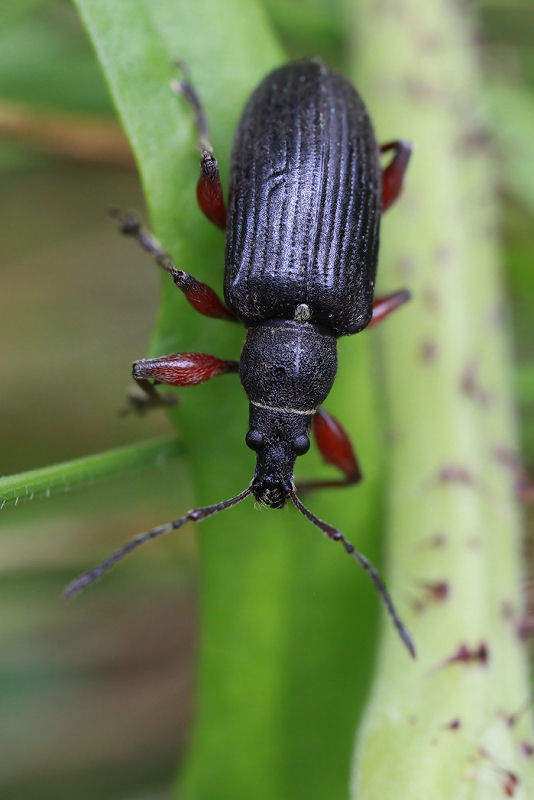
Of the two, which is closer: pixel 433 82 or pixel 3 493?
pixel 3 493

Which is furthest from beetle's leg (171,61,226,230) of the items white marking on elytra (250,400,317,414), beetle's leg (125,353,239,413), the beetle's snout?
the beetle's snout

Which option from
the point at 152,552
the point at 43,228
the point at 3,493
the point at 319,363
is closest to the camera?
the point at 3,493

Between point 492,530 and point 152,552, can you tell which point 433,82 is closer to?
point 492,530

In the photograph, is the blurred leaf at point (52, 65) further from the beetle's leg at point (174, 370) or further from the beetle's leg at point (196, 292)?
the beetle's leg at point (174, 370)

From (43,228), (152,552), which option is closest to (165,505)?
(152,552)

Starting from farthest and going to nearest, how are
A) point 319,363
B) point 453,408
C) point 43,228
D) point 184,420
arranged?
point 43,228 < point 453,408 < point 319,363 < point 184,420

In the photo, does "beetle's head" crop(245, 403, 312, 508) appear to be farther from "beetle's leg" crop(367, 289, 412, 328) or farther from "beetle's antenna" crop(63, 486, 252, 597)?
"beetle's leg" crop(367, 289, 412, 328)

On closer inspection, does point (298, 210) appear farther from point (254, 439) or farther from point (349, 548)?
point (349, 548)
